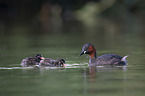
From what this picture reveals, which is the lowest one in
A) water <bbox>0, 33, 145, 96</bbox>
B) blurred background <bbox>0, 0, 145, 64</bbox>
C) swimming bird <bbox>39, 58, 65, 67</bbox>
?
water <bbox>0, 33, 145, 96</bbox>

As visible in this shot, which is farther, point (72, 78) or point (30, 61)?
point (30, 61)

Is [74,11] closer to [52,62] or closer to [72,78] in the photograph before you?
[52,62]

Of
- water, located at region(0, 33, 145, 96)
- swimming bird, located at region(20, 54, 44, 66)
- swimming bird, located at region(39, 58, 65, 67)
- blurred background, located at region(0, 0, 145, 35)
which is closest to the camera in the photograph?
water, located at region(0, 33, 145, 96)

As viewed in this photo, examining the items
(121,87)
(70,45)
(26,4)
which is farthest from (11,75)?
(26,4)

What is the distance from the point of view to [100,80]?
1081cm

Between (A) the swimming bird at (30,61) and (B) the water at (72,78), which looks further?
(A) the swimming bird at (30,61)

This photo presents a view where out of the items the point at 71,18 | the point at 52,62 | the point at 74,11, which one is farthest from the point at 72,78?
the point at 74,11

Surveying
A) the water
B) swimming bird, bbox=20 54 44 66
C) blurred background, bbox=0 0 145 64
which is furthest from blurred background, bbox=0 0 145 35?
swimming bird, bbox=20 54 44 66

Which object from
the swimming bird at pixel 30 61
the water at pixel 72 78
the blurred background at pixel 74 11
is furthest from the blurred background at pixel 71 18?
the swimming bird at pixel 30 61

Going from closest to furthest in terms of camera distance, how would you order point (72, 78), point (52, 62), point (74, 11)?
1. point (72, 78)
2. point (52, 62)
3. point (74, 11)

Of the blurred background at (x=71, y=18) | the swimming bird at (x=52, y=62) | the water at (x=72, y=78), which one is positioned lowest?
the water at (x=72, y=78)

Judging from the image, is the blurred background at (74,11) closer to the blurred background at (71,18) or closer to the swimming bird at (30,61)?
the blurred background at (71,18)

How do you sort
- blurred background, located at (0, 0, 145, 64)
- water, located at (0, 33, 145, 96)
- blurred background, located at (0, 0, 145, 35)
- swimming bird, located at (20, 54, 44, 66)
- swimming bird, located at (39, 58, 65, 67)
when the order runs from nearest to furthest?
water, located at (0, 33, 145, 96), swimming bird, located at (39, 58, 65, 67), swimming bird, located at (20, 54, 44, 66), blurred background, located at (0, 0, 145, 64), blurred background, located at (0, 0, 145, 35)

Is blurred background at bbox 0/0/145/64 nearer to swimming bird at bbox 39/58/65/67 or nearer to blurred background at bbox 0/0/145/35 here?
blurred background at bbox 0/0/145/35
